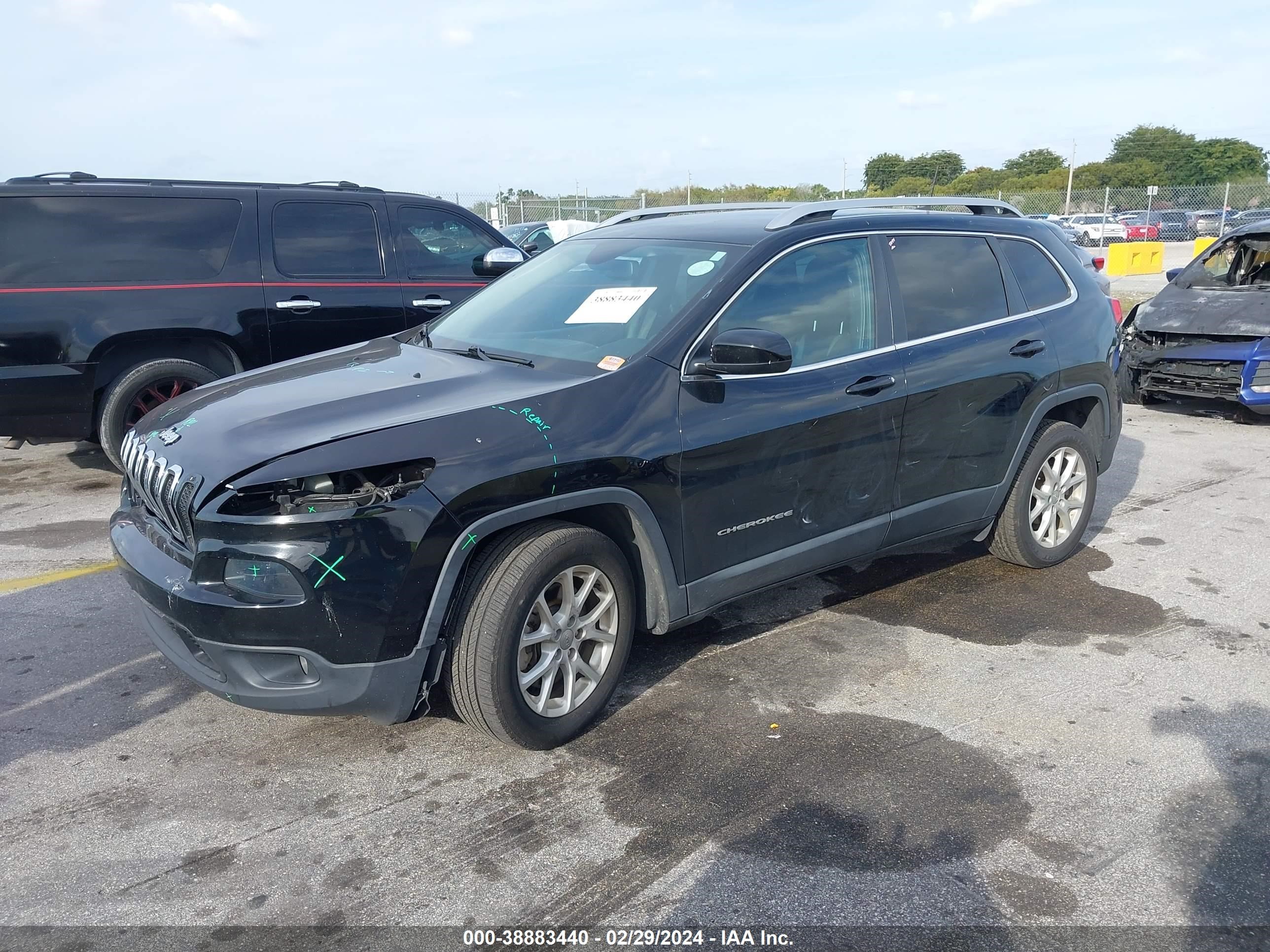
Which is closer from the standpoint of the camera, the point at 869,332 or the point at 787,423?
the point at 787,423

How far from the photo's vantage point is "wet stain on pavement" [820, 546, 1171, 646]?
4.63 metres

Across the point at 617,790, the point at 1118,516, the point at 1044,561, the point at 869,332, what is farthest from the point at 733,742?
the point at 1118,516

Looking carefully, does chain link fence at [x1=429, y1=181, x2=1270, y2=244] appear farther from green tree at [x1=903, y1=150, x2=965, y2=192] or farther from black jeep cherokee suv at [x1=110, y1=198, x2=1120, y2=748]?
black jeep cherokee suv at [x1=110, y1=198, x2=1120, y2=748]

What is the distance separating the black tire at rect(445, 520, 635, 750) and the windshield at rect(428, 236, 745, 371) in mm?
700

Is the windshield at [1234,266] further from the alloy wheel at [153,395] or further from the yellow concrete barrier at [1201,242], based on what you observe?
the yellow concrete barrier at [1201,242]

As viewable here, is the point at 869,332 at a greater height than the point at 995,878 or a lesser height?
greater

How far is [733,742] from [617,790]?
504 mm

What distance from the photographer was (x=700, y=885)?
2.81m

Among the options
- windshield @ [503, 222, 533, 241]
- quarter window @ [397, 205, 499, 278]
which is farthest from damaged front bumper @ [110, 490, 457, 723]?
windshield @ [503, 222, 533, 241]

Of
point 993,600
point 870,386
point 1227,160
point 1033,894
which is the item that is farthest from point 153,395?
point 1227,160

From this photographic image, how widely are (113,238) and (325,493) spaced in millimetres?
4587

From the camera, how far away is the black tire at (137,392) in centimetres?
666

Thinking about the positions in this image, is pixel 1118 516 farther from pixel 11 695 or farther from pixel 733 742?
pixel 11 695

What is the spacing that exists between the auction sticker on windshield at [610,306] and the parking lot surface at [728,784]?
139 cm
